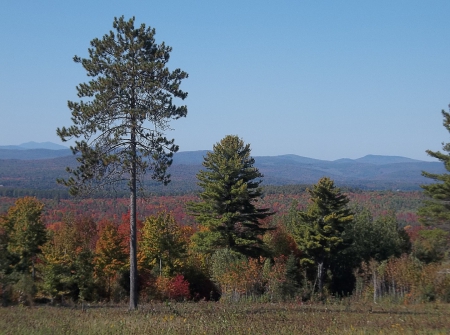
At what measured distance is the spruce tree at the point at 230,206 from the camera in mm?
33125

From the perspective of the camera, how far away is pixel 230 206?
110 feet

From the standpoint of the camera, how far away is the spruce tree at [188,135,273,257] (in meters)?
33.1

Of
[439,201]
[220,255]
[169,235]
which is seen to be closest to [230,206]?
[220,255]

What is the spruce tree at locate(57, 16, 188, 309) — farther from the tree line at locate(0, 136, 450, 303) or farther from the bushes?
the bushes

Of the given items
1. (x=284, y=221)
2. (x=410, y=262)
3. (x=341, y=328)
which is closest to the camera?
(x=341, y=328)

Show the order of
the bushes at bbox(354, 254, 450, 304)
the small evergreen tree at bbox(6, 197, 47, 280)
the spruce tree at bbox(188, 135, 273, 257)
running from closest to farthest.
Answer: the bushes at bbox(354, 254, 450, 304), the spruce tree at bbox(188, 135, 273, 257), the small evergreen tree at bbox(6, 197, 47, 280)

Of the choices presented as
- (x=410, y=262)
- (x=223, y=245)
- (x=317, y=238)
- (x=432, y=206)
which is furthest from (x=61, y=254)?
(x=410, y=262)

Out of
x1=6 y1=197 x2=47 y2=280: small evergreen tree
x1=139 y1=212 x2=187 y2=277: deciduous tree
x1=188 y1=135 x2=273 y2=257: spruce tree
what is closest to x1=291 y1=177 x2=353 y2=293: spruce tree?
x1=188 y1=135 x2=273 y2=257: spruce tree

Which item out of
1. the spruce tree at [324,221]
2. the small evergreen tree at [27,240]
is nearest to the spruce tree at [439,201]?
the spruce tree at [324,221]

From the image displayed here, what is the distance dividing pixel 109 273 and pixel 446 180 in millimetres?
24174

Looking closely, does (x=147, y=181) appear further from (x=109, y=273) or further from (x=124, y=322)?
(x=109, y=273)

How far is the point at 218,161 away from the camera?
112ft

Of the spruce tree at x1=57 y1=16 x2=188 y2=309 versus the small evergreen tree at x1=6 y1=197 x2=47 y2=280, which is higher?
the spruce tree at x1=57 y1=16 x2=188 y2=309

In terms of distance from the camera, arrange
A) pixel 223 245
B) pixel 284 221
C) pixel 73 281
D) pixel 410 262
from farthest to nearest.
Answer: pixel 284 221 → pixel 410 262 → pixel 223 245 → pixel 73 281
